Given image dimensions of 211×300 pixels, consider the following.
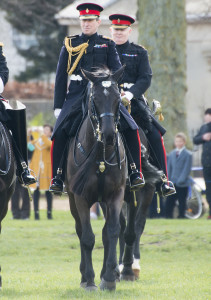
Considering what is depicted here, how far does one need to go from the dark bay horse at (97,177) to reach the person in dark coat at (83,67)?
1.32 feet

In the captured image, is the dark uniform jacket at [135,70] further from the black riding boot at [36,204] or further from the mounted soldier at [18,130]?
the black riding boot at [36,204]

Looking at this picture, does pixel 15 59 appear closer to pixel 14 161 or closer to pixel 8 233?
pixel 8 233

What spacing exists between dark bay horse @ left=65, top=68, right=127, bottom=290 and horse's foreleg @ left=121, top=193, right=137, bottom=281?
3.30ft

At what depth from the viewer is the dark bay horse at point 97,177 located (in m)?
9.81

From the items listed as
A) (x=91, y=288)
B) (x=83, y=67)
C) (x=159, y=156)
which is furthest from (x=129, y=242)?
(x=83, y=67)

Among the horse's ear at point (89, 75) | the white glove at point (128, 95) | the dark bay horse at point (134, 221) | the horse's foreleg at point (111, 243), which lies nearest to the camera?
the horse's ear at point (89, 75)

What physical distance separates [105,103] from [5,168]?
1575 millimetres

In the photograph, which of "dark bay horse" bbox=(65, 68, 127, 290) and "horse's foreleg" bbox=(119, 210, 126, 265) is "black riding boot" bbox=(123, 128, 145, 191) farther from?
"horse's foreleg" bbox=(119, 210, 126, 265)

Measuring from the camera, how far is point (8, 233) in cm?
1692

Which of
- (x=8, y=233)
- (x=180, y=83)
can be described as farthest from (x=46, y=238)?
(x=180, y=83)

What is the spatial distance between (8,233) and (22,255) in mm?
2080

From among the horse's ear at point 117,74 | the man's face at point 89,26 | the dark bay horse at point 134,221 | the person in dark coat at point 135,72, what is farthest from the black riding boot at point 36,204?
the horse's ear at point 117,74

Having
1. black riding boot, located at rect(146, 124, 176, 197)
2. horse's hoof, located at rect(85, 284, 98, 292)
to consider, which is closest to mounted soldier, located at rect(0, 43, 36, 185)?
horse's hoof, located at rect(85, 284, 98, 292)

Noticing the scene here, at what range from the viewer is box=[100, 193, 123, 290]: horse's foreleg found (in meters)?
9.91
